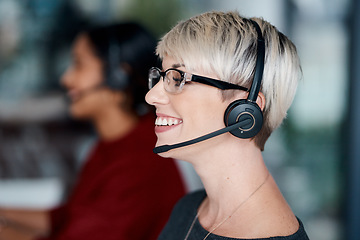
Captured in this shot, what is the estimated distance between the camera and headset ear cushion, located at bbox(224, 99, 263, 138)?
0.91 meters

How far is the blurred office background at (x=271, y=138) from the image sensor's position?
100 inches

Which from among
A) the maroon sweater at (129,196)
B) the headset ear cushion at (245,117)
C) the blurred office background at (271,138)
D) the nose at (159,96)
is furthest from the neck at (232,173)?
the blurred office background at (271,138)

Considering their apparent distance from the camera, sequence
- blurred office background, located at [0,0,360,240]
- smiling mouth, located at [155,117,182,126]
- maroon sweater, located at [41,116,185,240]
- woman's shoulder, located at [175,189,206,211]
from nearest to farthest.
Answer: smiling mouth, located at [155,117,182,126] < woman's shoulder, located at [175,189,206,211] < maroon sweater, located at [41,116,185,240] < blurred office background, located at [0,0,360,240]

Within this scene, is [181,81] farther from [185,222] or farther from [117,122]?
[117,122]

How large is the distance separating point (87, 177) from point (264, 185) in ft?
3.89

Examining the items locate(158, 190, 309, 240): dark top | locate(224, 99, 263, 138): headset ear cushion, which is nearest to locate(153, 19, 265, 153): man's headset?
locate(224, 99, 263, 138): headset ear cushion

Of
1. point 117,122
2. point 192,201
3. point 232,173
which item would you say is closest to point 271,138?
point 117,122

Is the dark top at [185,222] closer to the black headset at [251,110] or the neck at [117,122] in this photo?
the black headset at [251,110]

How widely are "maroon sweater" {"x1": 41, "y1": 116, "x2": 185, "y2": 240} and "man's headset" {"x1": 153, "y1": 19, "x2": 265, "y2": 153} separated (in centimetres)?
75

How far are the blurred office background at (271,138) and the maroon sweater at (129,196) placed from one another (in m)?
0.95

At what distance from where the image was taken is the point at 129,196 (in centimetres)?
159

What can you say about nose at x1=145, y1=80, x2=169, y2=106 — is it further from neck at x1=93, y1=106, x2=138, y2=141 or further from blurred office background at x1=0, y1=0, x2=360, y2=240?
blurred office background at x1=0, y1=0, x2=360, y2=240

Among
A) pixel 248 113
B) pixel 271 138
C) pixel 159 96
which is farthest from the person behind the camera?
pixel 271 138

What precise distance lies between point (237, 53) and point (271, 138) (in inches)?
70.0
